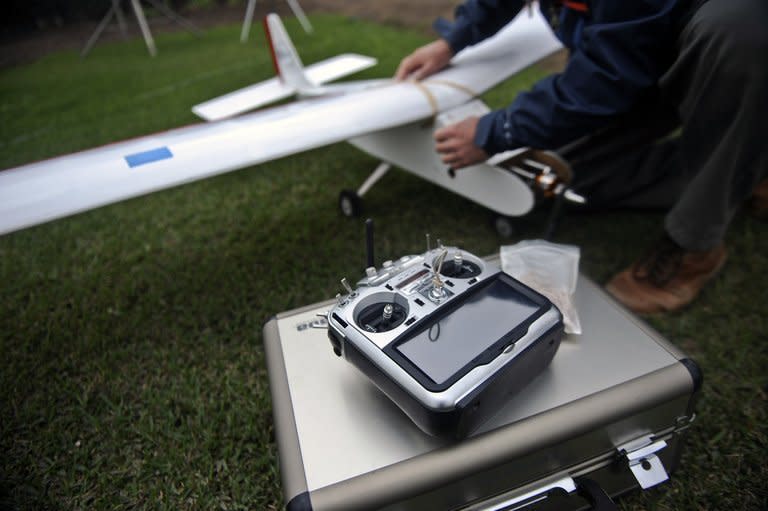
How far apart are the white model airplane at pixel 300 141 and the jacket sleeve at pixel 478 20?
111 mm

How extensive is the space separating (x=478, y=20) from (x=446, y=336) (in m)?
1.63

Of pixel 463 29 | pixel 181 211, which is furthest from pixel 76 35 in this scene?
pixel 463 29

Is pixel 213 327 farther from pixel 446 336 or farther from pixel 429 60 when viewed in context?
pixel 429 60

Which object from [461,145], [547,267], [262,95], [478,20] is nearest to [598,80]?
[461,145]

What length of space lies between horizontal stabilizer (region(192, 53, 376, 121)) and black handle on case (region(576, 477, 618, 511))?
7.08 ft

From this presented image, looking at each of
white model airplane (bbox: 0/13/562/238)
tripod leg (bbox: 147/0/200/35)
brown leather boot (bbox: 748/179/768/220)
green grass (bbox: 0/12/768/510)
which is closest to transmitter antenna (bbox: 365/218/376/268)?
green grass (bbox: 0/12/768/510)

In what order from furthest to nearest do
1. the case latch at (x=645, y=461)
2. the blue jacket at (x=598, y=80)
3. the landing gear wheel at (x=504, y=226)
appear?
the landing gear wheel at (x=504, y=226) < the blue jacket at (x=598, y=80) < the case latch at (x=645, y=461)

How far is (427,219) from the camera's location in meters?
2.09

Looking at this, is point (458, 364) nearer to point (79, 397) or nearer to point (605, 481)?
point (605, 481)

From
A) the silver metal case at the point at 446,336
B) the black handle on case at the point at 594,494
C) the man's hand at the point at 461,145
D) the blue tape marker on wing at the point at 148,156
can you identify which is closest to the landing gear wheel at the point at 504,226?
the man's hand at the point at 461,145

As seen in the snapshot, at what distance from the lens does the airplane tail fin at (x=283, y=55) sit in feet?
8.25

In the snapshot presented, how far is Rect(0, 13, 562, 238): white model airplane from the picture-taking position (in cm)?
130

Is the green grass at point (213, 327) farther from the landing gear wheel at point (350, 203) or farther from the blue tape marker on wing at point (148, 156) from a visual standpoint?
the blue tape marker on wing at point (148, 156)

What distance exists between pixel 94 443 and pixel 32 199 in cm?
68
